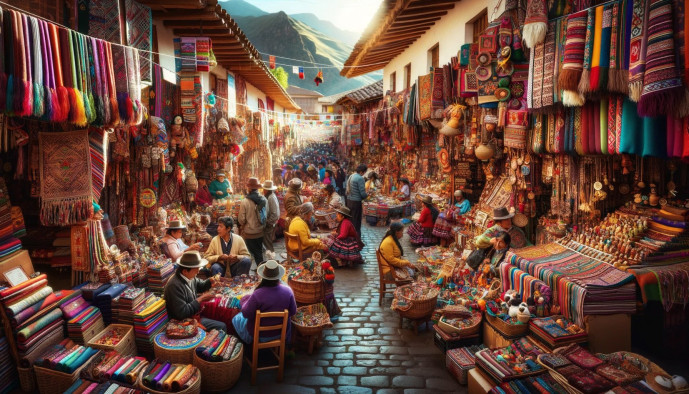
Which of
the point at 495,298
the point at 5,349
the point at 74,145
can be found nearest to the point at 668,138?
the point at 495,298

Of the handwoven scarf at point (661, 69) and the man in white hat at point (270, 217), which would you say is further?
the man in white hat at point (270, 217)

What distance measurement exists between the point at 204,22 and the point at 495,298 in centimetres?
662

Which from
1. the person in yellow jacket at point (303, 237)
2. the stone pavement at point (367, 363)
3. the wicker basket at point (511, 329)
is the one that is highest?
the person in yellow jacket at point (303, 237)

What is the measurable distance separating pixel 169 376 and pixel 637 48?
16.5 feet

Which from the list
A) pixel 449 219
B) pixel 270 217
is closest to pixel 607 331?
pixel 449 219

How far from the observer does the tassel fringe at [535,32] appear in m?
4.91

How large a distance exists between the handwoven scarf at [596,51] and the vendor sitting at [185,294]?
4.46m

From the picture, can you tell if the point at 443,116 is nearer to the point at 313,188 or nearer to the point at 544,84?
the point at 544,84

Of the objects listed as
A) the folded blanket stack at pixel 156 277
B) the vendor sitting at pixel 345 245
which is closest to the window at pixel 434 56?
the vendor sitting at pixel 345 245

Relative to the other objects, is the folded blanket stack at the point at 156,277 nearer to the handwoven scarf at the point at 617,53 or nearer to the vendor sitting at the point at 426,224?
the handwoven scarf at the point at 617,53

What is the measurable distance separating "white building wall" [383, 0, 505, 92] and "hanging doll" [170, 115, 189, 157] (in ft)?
18.4

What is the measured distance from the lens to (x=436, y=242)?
9.88m

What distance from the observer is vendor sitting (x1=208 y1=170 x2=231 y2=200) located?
32.7ft

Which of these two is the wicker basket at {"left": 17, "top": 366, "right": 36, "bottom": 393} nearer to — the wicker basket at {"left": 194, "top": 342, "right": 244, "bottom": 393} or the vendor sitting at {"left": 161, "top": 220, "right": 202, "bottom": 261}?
the wicker basket at {"left": 194, "top": 342, "right": 244, "bottom": 393}
